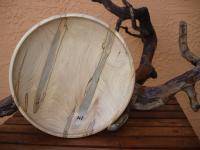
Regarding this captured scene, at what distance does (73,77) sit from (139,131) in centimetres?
28

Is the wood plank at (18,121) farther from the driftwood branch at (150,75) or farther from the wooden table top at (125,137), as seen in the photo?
the driftwood branch at (150,75)

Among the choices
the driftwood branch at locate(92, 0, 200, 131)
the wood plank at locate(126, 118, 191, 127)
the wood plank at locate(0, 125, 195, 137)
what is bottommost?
the wood plank at locate(126, 118, 191, 127)

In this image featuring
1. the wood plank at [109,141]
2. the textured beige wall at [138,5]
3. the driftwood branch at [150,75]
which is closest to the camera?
the wood plank at [109,141]

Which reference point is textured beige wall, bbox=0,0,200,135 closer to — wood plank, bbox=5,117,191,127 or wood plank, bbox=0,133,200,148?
wood plank, bbox=5,117,191,127

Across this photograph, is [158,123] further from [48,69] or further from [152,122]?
[48,69]

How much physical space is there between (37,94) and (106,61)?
0.25 meters

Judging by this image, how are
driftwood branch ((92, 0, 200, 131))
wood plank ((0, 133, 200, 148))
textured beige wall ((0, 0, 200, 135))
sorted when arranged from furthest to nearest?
textured beige wall ((0, 0, 200, 135)) → driftwood branch ((92, 0, 200, 131)) → wood plank ((0, 133, 200, 148))

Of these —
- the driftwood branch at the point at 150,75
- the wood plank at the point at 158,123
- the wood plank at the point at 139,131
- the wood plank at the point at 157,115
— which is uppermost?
the driftwood branch at the point at 150,75

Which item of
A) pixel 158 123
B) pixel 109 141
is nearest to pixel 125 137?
pixel 109 141

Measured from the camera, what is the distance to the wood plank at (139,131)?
3.64 feet

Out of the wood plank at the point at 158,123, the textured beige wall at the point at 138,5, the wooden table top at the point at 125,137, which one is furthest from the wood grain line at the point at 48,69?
the textured beige wall at the point at 138,5

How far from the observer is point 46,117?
1.12 m

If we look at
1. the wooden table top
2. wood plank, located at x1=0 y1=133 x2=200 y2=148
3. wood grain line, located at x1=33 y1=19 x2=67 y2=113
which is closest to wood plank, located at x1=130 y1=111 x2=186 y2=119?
the wooden table top

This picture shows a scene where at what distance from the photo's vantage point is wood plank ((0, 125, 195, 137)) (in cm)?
111
